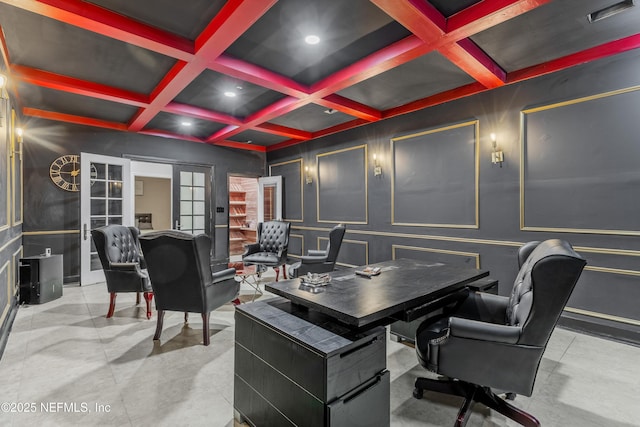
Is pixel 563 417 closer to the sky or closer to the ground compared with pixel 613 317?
closer to the ground

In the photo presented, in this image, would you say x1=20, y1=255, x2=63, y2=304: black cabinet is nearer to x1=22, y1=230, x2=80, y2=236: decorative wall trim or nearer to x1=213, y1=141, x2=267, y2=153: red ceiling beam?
x1=22, y1=230, x2=80, y2=236: decorative wall trim

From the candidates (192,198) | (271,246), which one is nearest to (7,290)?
(271,246)

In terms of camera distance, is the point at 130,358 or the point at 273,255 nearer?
the point at 130,358

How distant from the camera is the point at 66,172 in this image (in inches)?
189

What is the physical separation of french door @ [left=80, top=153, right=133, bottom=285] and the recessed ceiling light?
4.08 meters

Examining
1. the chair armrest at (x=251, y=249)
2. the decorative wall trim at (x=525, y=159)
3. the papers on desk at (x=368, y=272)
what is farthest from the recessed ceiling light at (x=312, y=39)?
the chair armrest at (x=251, y=249)

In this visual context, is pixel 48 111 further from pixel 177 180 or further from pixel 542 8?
pixel 542 8

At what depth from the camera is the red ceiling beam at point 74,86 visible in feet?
10.6

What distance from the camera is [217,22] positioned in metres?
2.37

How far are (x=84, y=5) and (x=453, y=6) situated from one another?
2764 millimetres

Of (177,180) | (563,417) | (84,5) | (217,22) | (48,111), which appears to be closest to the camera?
(563,417)

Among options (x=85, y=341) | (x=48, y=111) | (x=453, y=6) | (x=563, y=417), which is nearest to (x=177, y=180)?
(x=48, y=111)

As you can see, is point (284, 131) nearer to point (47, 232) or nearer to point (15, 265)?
point (47, 232)

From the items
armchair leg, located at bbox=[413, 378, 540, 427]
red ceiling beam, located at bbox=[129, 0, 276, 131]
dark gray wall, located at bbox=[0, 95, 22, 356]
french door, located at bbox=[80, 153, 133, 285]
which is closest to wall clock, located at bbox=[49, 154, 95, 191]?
french door, located at bbox=[80, 153, 133, 285]
